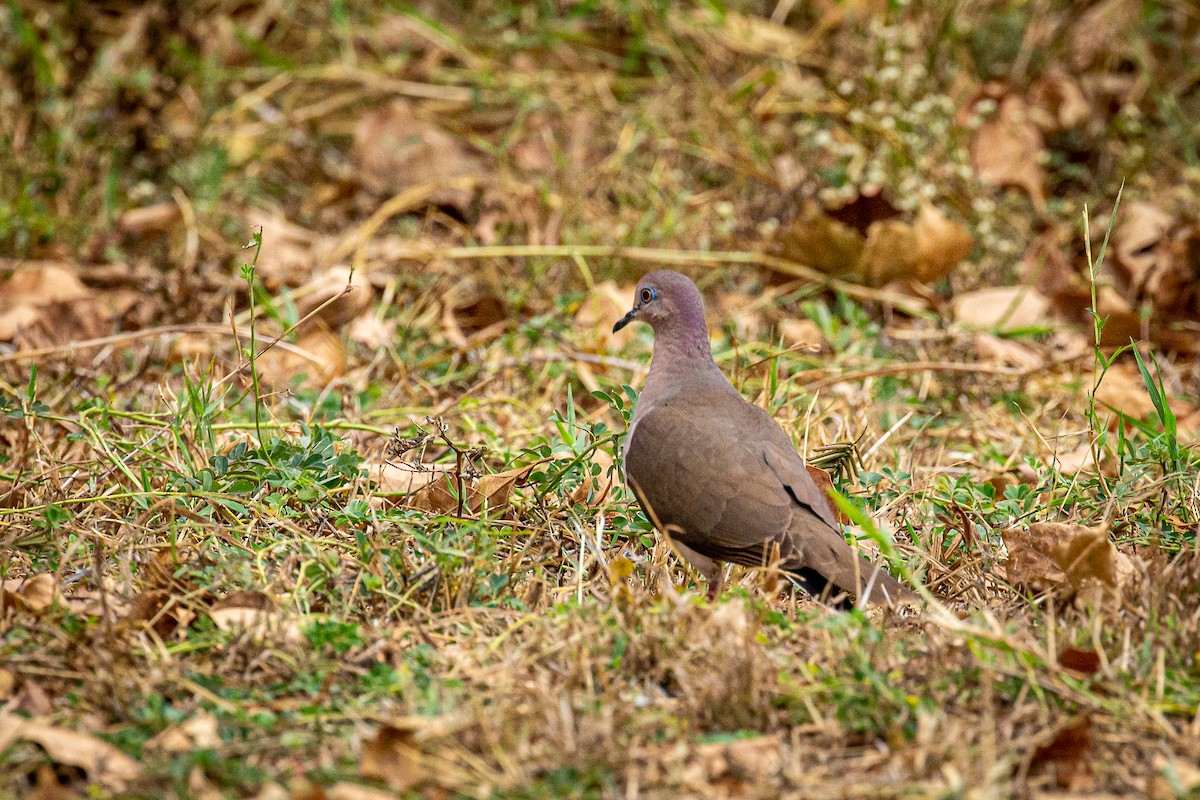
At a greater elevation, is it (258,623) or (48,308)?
(258,623)

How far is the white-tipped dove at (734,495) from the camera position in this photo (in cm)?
298

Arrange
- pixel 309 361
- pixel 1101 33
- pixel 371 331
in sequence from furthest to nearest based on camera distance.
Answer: pixel 1101 33, pixel 371 331, pixel 309 361

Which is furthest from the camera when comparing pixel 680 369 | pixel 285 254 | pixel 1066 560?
pixel 285 254

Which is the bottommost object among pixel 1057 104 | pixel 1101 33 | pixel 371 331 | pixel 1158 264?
pixel 371 331

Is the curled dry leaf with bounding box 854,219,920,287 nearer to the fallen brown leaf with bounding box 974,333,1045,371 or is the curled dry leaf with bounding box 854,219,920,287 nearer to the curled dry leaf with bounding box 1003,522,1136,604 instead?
the fallen brown leaf with bounding box 974,333,1045,371

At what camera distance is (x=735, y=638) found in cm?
252

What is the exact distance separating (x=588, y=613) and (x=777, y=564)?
45cm

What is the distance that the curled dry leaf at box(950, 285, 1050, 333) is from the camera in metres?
4.97

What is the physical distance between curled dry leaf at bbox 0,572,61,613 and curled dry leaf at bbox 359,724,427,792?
839 mm

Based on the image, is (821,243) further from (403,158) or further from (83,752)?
(83,752)

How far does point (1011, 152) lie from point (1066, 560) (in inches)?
146

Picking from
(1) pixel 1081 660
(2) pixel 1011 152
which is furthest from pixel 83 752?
(2) pixel 1011 152

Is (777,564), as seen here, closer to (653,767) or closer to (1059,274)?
(653,767)

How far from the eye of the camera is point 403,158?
6430 millimetres
